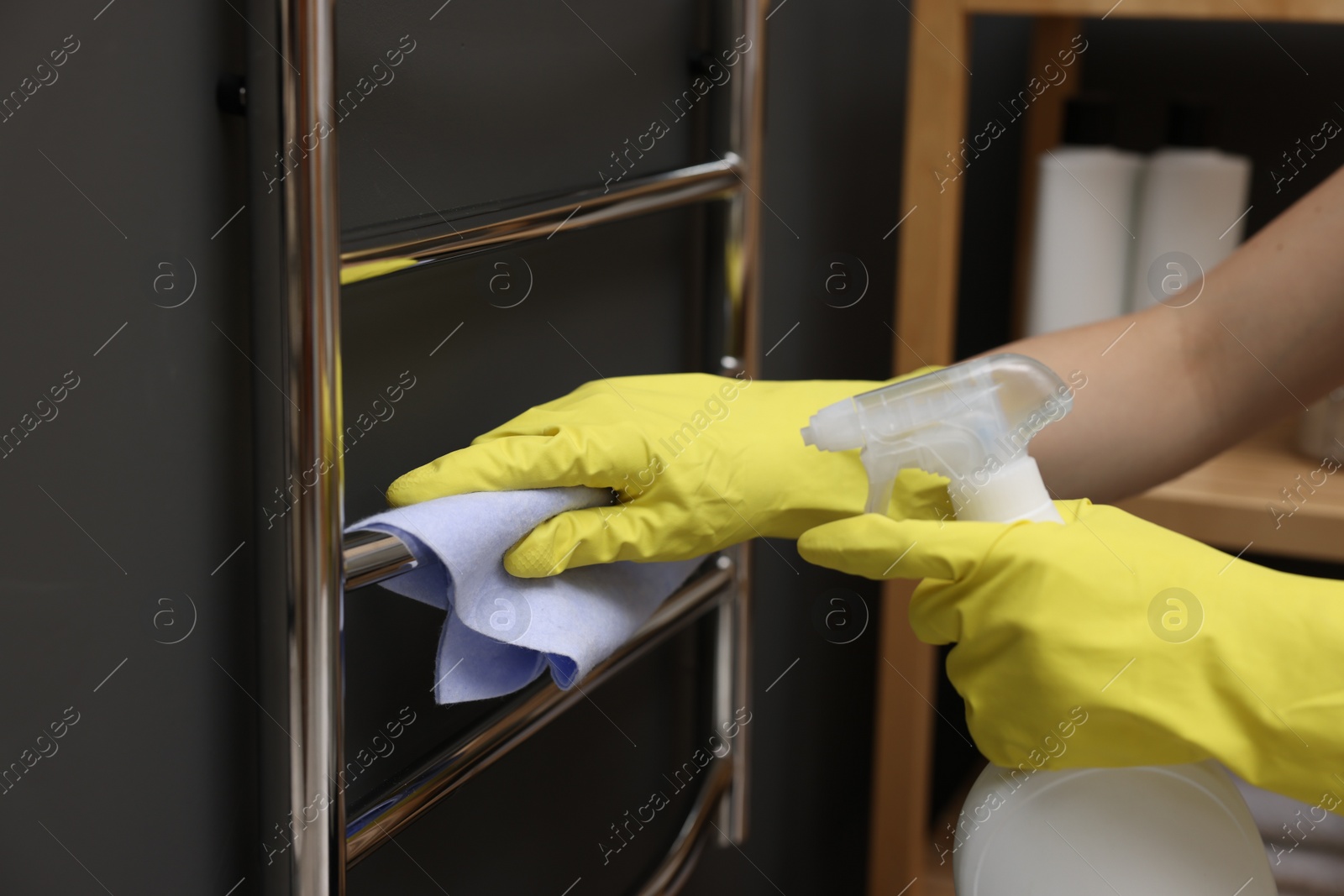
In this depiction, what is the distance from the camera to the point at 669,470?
46 cm

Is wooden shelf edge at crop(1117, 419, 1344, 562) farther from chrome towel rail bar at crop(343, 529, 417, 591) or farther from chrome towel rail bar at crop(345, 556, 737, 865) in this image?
chrome towel rail bar at crop(343, 529, 417, 591)

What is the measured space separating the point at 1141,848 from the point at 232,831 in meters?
0.34

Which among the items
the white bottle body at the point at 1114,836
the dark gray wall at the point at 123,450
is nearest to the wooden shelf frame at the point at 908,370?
the white bottle body at the point at 1114,836

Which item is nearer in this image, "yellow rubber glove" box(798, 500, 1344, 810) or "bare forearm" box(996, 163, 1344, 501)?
"yellow rubber glove" box(798, 500, 1344, 810)

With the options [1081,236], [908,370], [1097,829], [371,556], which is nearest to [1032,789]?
[1097,829]

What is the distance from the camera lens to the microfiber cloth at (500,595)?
39 centimetres

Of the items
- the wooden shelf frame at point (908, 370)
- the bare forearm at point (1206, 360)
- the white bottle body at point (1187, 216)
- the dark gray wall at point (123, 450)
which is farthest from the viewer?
the white bottle body at point (1187, 216)

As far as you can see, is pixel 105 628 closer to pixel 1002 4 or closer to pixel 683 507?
pixel 683 507

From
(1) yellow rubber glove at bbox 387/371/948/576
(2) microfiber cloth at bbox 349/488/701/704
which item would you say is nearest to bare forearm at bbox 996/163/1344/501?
(1) yellow rubber glove at bbox 387/371/948/576

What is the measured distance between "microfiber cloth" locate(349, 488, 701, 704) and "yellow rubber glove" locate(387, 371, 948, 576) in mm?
10

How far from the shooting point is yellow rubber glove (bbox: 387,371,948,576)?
0.42m

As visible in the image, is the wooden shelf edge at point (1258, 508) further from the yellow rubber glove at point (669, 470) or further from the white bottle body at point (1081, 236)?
the yellow rubber glove at point (669, 470)

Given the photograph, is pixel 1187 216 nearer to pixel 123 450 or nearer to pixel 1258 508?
pixel 1258 508

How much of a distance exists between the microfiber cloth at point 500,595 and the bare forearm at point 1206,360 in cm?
26
